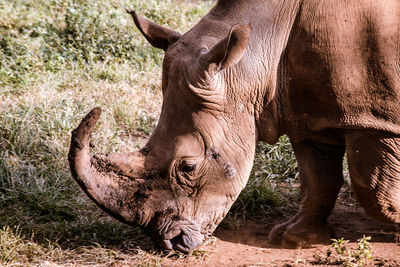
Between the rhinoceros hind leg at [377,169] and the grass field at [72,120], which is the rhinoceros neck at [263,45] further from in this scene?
the grass field at [72,120]

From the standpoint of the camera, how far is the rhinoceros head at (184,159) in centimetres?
473

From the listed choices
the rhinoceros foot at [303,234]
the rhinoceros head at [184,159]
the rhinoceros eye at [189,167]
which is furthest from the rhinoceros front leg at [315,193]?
the rhinoceros eye at [189,167]

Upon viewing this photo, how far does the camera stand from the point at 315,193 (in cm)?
559

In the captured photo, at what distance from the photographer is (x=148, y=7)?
1081cm

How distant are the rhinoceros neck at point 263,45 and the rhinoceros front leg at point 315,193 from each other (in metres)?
0.81

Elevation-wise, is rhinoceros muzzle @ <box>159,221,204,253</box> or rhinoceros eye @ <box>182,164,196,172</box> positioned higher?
rhinoceros eye @ <box>182,164,196,172</box>

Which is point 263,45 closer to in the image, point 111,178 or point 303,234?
point 111,178

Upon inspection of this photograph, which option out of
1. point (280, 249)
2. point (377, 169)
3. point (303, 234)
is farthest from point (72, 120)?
point (377, 169)

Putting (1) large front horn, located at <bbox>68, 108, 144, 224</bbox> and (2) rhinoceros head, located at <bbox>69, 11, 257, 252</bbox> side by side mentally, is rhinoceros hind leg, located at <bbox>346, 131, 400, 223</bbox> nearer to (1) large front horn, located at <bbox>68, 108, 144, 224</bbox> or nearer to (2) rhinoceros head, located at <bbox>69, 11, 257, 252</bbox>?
(2) rhinoceros head, located at <bbox>69, 11, 257, 252</bbox>

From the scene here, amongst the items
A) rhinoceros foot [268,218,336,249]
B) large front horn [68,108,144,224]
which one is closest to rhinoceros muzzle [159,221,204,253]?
large front horn [68,108,144,224]

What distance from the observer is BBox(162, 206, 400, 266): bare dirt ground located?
514 centimetres

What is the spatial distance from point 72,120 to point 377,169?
11.9 ft

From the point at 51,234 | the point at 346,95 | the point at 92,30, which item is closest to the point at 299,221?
the point at 346,95

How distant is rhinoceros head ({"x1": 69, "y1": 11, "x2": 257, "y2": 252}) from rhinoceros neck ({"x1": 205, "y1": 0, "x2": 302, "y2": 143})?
6 cm
